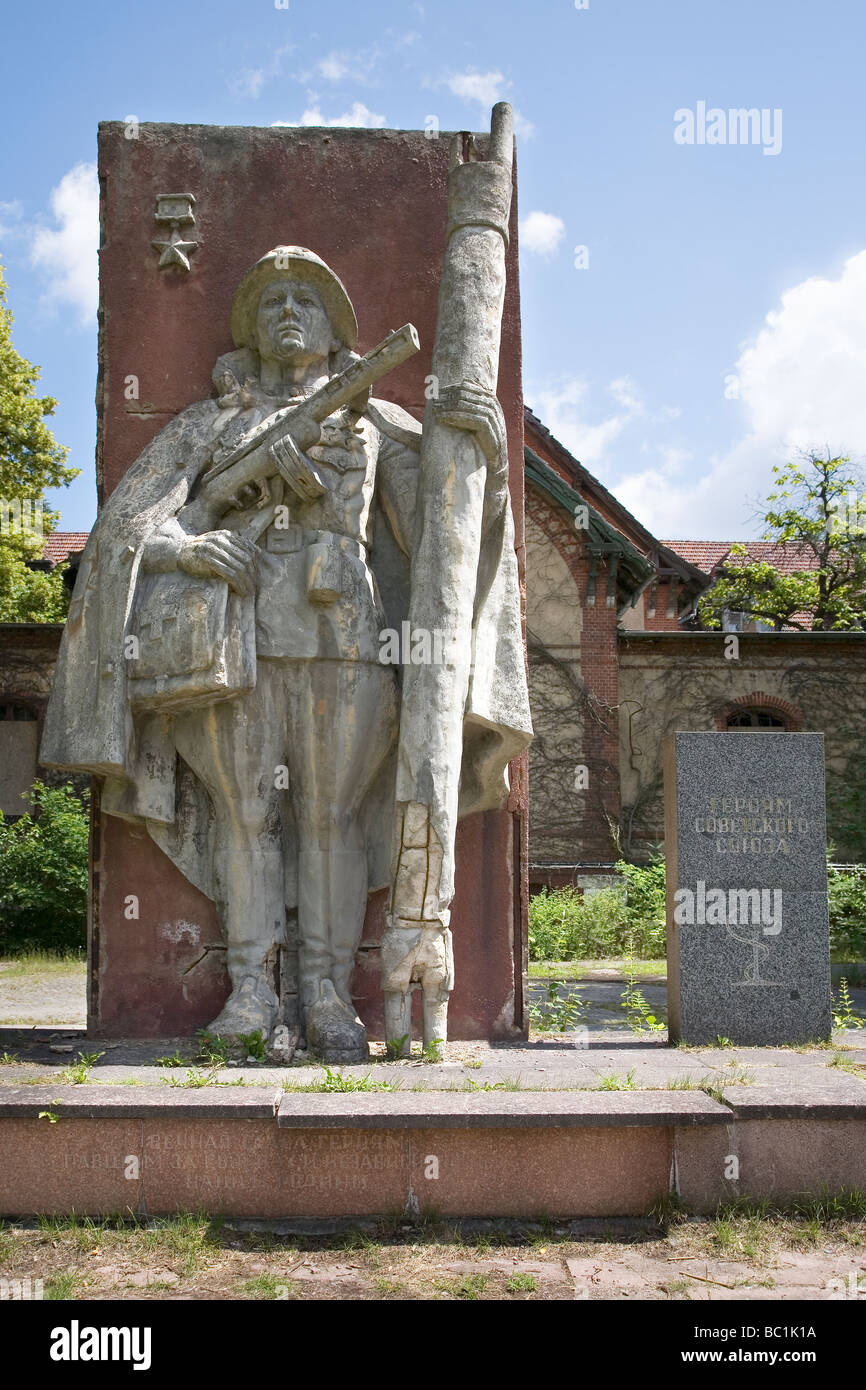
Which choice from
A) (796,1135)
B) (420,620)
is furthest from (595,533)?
(796,1135)

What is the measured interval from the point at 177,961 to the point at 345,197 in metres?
3.79

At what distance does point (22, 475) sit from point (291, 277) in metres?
16.4

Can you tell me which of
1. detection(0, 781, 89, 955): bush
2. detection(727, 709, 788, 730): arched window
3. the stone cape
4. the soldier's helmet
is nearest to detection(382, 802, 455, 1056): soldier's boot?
the stone cape

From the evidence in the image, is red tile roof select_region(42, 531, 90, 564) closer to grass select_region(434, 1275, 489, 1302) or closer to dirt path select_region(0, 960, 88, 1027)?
dirt path select_region(0, 960, 88, 1027)

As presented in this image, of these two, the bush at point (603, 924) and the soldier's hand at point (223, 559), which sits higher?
the soldier's hand at point (223, 559)

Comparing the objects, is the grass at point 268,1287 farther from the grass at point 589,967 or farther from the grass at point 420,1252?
the grass at point 589,967

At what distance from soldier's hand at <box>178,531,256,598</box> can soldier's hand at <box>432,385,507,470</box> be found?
39.0 inches

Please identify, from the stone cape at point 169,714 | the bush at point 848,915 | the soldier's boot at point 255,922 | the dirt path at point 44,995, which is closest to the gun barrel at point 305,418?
the stone cape at point 169,714

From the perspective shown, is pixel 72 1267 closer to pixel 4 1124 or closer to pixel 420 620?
pixel 4 1124

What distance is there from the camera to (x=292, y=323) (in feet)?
18.6

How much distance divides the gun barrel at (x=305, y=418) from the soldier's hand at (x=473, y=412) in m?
0.25

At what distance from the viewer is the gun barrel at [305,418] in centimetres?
529

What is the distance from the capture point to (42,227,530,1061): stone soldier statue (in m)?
5.26

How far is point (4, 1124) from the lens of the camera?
400cm
